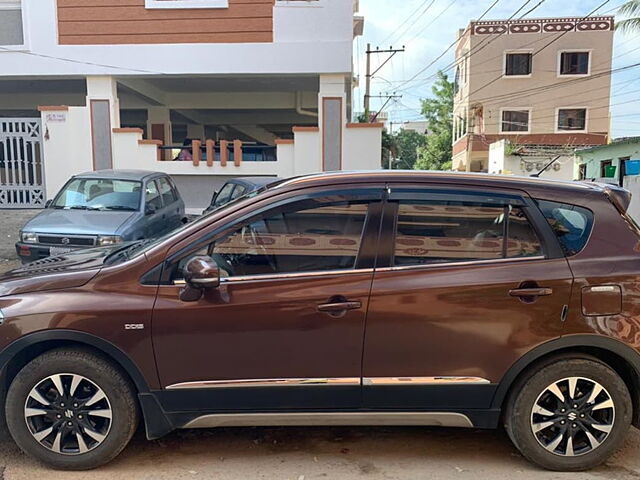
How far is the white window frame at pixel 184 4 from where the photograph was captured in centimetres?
1268

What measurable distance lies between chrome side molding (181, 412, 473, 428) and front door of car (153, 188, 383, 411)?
2.4 inches

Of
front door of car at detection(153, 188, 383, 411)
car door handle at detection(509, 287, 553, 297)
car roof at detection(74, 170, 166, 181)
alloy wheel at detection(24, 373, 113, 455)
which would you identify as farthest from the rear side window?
car roof at detection(74, 170, 166, 181)

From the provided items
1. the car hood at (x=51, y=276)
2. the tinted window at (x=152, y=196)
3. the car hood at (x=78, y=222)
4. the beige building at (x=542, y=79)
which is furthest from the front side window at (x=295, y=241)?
the beige building at (x=542, y=79)

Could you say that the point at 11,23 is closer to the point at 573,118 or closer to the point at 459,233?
the point at 459,233

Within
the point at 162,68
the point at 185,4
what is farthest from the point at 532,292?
the point at 185,4

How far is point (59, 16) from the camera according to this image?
42.1 feet

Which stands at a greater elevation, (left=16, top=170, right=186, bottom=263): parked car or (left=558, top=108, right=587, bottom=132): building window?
(left=558, top=108, right=587, bottom=132): building window

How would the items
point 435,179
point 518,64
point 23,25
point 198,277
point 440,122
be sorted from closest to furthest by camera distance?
1. point 198,277
2. point 435,179
3. point 23,25
4. point 518,64
5. point 440,122

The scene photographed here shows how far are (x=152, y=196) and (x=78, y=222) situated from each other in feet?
5.10

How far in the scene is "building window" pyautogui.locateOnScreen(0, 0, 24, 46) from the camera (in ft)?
42.3

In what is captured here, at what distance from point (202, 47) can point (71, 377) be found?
11.3 meters

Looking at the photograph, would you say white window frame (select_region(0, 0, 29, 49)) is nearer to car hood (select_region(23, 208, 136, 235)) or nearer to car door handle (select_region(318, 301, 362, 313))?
car hood (select_region(23, 208, 136, 235))

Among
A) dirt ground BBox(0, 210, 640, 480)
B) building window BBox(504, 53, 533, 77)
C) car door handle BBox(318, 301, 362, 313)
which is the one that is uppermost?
building window BBox(504, 53, 533, 77)

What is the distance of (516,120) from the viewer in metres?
34.7
